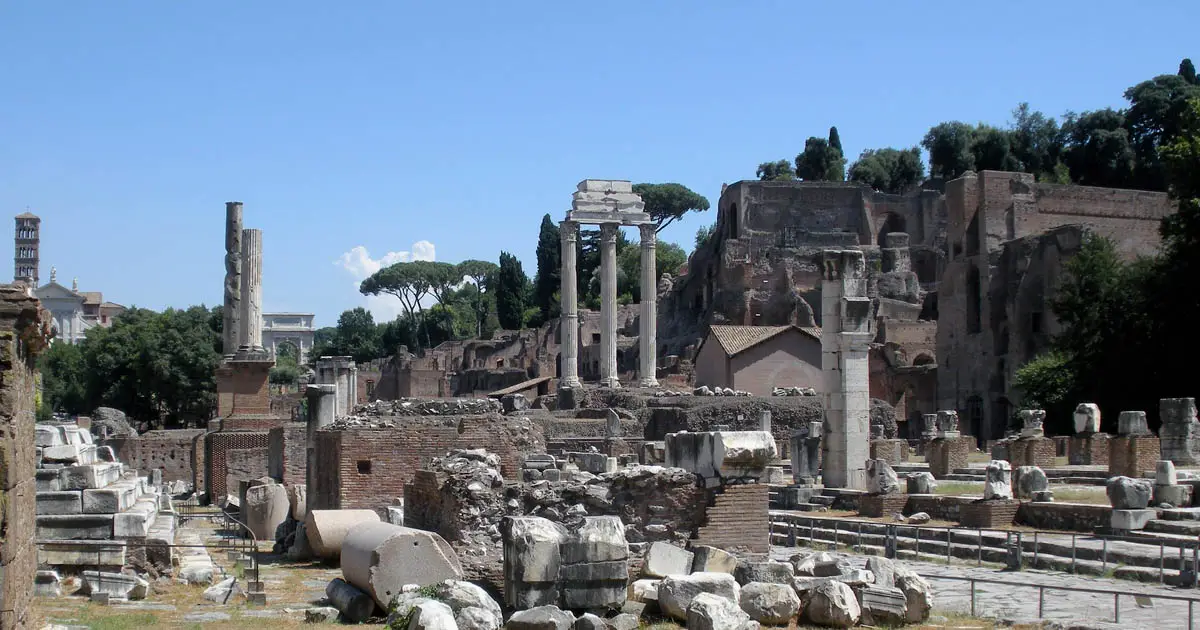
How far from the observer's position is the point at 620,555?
406 inches

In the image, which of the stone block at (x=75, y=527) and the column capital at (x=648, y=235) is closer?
the stone block at (x=75, y=527)

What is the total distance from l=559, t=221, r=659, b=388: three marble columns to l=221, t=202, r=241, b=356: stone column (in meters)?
25.8

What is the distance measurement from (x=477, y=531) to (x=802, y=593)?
2987 mm

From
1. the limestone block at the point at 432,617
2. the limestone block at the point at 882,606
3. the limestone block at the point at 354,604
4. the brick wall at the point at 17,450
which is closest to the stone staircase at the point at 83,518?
the limestone block at the point at 354,604

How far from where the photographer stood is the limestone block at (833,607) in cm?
1028

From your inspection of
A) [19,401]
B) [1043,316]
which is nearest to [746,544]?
[19,401]

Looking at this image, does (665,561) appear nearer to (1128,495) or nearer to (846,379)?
(1128,495)

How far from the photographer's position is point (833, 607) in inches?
405

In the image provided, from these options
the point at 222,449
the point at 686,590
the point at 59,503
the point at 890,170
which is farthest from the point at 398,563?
the point at 890,170

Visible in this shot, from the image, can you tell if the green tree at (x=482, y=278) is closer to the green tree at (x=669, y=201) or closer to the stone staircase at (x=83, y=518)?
the green tree at (x=669, y=201)

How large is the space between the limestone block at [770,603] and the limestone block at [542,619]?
1.46 metres

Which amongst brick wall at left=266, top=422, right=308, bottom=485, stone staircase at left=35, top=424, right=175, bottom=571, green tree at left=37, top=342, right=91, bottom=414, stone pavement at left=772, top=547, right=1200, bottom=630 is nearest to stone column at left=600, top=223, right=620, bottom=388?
green tree at left=37, top=342, right=91, bottom=414

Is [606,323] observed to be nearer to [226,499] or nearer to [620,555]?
[226,499]

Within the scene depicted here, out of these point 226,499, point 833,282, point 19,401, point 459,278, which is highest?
point 459,278
